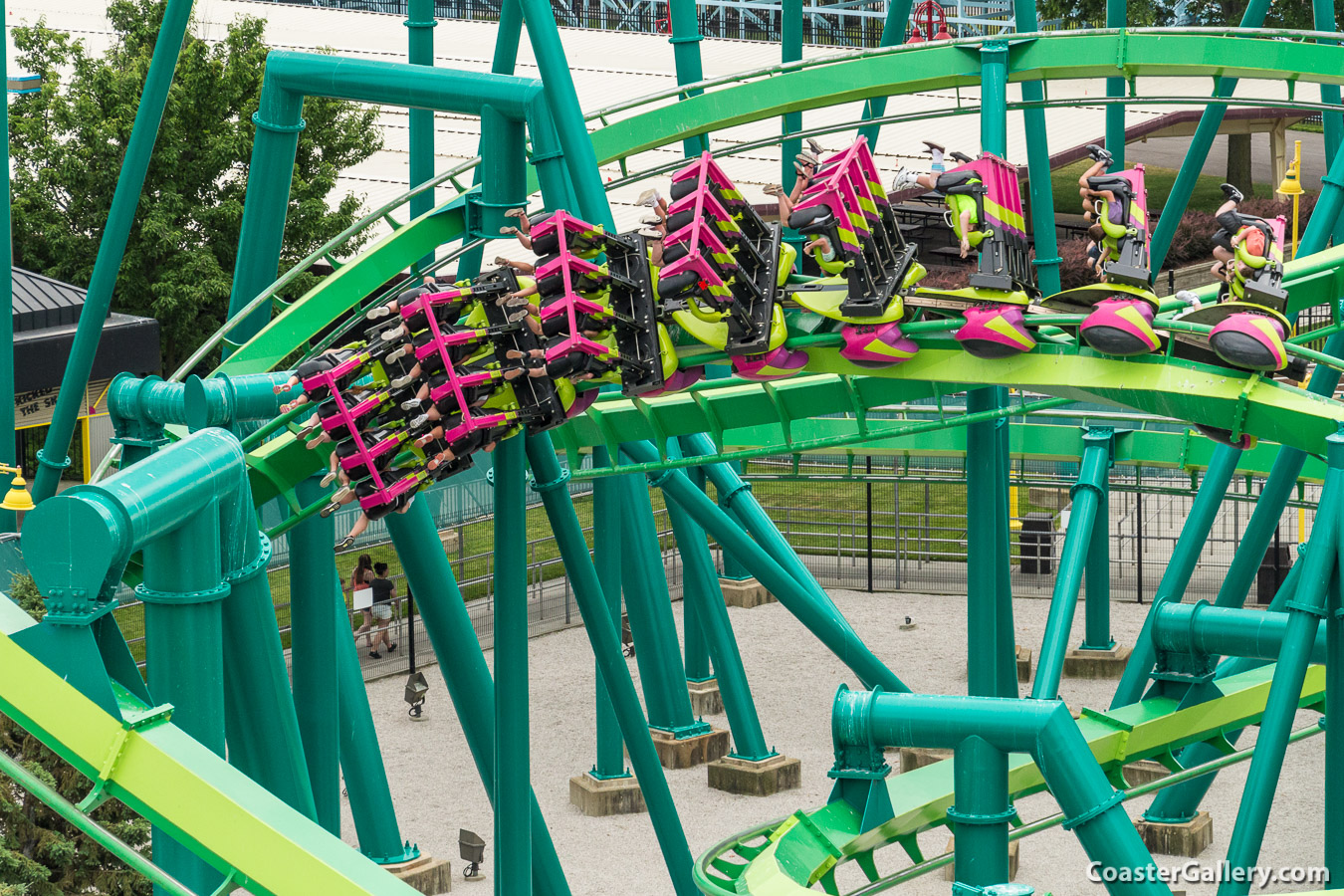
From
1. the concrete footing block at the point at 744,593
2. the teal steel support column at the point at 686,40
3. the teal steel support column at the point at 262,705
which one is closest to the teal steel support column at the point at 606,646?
the teal steel support column at the point at 262,705

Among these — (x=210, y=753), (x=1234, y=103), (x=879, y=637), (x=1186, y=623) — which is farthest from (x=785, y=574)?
(x=879, y=637)

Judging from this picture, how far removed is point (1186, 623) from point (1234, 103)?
10.7 feet

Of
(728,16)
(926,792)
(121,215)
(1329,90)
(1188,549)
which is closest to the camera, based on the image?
(926,792)

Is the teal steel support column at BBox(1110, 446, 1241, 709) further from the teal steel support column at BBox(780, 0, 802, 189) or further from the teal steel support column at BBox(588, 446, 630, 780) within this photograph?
the teal steel support column at BBox(780, 0, 802, 189)

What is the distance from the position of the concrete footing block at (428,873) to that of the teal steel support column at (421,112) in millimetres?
3905

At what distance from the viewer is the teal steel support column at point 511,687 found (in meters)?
7.09

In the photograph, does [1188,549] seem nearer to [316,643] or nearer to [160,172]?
[316,643]

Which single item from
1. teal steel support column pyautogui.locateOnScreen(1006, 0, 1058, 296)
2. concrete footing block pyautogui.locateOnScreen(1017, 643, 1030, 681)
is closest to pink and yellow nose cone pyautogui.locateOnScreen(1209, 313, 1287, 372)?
teal steel support column pyautogui.locateOnScreen(1006, 0, 1058, 296)

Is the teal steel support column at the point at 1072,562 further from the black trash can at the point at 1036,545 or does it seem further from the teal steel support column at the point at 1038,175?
the black trash can at the point at 1036,545

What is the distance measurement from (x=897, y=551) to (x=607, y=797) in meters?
6.70

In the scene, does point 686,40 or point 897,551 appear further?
point 897,551

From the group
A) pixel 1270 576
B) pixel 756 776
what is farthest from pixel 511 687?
pixel 1270 576

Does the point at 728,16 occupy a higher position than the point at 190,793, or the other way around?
the point at 728,16

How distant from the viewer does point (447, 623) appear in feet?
25.0
